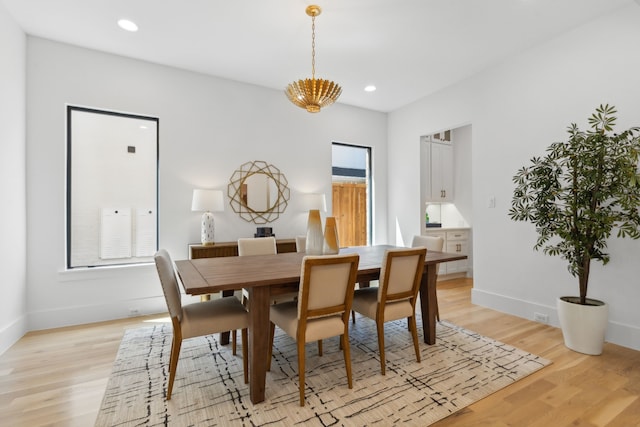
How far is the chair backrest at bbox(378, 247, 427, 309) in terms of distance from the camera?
223cm

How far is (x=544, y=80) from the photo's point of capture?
3.28m

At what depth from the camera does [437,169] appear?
541 centimetres

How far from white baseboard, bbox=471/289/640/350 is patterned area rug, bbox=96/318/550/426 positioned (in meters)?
0.90

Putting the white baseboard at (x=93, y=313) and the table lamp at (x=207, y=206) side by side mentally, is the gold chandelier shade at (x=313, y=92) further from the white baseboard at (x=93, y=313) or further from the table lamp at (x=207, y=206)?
the white baseboard at (x=93, y=313)

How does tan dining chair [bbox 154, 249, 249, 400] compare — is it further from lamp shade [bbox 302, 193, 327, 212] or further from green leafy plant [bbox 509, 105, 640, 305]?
green leafy plant [bbox 509, 105, 640, 305]

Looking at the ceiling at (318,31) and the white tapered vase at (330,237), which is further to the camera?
the ceiling at (318,31)

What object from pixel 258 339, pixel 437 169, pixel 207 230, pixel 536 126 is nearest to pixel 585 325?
pixel 536 126

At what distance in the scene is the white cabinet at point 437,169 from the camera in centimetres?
516

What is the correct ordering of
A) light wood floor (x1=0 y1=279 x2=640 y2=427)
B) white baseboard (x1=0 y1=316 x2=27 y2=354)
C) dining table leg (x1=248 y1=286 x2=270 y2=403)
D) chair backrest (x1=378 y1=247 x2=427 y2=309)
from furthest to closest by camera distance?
white baseboard (x1=0 y1=316 x2=27 y2=354)
chair backrest (x1=378 y1=247 x2=427 y2=309)
dining table leg (x1=248 y1=286 x2=270 y2=403)
light wood floor (x1=0 y1=279 x2=640 y2=427)

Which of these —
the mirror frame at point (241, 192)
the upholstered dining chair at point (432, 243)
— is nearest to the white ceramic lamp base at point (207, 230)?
the mirror frame at point (241, 192)

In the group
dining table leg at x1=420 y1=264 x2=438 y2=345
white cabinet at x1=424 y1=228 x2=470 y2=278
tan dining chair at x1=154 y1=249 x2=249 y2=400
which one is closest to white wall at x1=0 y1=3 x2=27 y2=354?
tan dining chair at x1=154 y1=249 x2=249 y2=400

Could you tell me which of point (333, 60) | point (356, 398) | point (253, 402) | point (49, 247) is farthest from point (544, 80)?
point (49, 247)

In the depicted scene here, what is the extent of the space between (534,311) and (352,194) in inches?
117

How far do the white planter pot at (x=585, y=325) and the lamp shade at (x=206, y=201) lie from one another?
3534 millimetres
